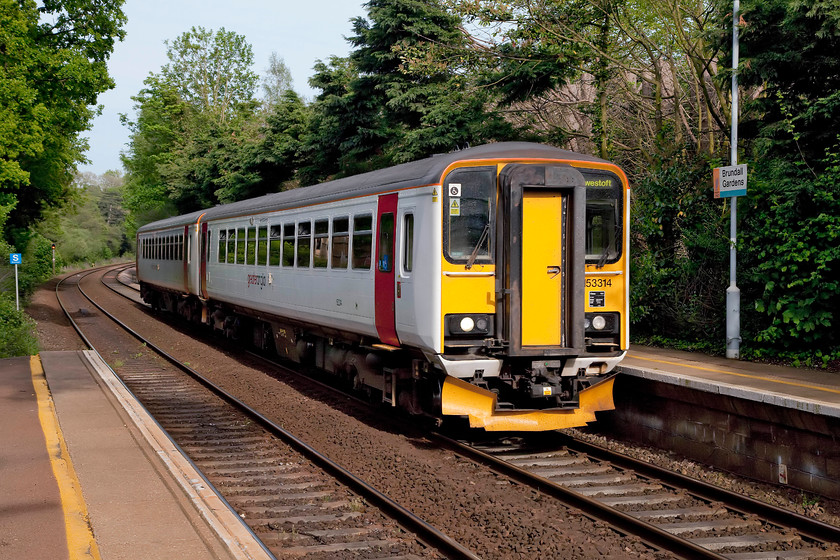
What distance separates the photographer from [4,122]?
2034 centimetres

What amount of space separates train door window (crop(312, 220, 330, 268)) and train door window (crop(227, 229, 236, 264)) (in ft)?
17.7

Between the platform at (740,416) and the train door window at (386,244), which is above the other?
the train door window at (386,244)

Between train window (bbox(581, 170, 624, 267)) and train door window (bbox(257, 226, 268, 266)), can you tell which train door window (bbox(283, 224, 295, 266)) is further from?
train window (bbox(581, 170, 624, 267))

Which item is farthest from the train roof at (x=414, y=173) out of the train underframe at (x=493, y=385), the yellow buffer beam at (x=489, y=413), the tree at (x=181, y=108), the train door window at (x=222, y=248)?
the tree at (x=181, y=108)

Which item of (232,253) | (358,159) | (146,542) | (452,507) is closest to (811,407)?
(452,507)

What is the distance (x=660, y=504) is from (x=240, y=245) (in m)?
11.5

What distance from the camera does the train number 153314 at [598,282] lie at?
9.13 metres

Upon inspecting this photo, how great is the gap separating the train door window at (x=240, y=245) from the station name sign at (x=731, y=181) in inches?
364

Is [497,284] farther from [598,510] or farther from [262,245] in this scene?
[262,245]

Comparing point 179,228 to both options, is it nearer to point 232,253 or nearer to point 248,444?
point 232,253

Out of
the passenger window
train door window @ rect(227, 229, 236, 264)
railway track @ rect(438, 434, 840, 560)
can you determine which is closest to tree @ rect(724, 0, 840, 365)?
railway track @ rect(438, 434, 840, 560)

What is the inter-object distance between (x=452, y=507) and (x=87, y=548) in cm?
306

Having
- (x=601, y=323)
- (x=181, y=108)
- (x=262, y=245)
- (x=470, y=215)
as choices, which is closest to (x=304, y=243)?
(x=262, y=245)

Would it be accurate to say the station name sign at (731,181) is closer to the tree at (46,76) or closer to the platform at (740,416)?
the platform at (740,416)
